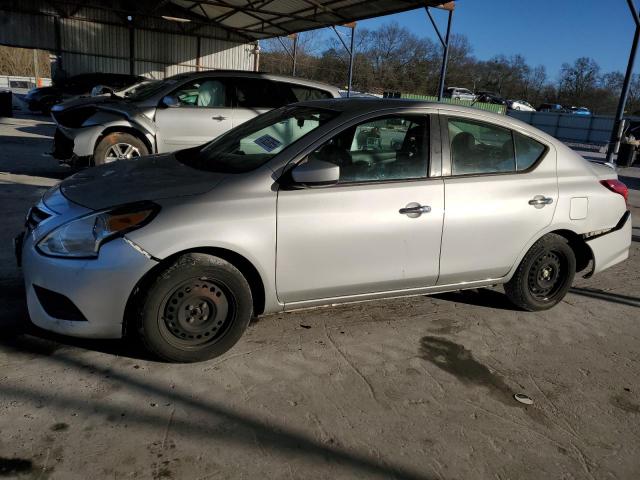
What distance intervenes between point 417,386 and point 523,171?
1.92m

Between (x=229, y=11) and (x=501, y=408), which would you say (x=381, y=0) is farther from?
(x=501, y=408)

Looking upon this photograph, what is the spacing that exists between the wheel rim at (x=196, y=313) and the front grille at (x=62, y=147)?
19.4ft

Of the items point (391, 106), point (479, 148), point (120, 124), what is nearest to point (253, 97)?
point (120, 124)

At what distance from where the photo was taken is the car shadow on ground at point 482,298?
4.52m

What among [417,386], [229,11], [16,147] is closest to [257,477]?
[417,386]

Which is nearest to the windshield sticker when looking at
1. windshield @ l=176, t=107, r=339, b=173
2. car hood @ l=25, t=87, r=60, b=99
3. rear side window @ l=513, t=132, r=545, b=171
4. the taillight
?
windshield @ l=176, t=107, r=339, b=173

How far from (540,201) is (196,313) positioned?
2668 mm

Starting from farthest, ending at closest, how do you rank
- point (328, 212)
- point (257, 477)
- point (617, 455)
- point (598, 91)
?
point (598, 91)
point (328, 212)
point (617, 455)
point (257, 477)

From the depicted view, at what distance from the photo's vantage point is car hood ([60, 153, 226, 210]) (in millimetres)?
3086

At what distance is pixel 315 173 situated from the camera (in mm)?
3176

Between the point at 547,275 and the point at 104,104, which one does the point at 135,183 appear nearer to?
the point at 547,275

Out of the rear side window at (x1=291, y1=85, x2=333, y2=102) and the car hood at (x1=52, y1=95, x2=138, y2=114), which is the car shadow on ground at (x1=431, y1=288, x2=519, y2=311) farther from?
the car hood at (x1=52, y1=95, x2=138, y2=114)

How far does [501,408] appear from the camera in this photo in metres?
2.98

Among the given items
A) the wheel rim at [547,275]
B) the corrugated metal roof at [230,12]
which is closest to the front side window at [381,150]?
the wheel rim at [547,275]
